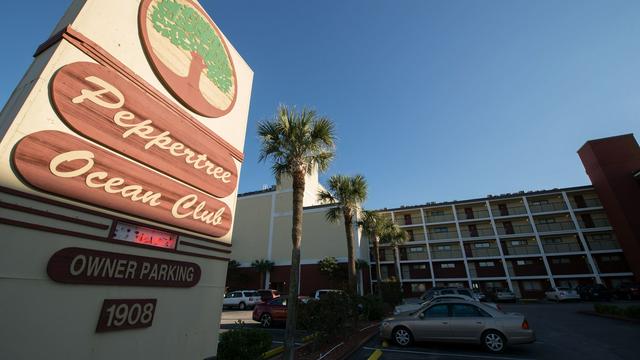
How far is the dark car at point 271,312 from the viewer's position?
1338 cm

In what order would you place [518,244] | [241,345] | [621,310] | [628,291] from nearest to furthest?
[241,345]
[621,310]
[628,291]
[518,244]

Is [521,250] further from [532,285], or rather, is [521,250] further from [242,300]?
[242,300]

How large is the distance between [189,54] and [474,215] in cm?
4034

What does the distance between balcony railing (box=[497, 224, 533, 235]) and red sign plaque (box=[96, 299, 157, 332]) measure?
1582 inches

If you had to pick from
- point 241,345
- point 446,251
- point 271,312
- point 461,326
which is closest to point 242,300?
point 271,312

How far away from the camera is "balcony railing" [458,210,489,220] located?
35969 millimetres

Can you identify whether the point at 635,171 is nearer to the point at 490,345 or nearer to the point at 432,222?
the point at 432,222

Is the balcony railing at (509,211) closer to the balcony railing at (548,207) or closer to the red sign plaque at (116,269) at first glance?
the balcony railing at (548,207)

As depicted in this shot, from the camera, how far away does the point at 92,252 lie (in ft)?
9.46

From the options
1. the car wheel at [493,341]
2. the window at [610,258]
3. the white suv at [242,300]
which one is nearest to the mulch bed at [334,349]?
the car wheel at [493,341]

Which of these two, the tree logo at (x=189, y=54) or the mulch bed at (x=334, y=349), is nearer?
the tree logo at (x=189, y=54)

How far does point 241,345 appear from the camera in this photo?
5.25 metres

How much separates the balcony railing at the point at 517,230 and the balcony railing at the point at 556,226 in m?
0.98

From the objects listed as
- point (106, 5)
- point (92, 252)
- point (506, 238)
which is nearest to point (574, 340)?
point (92, 252)
